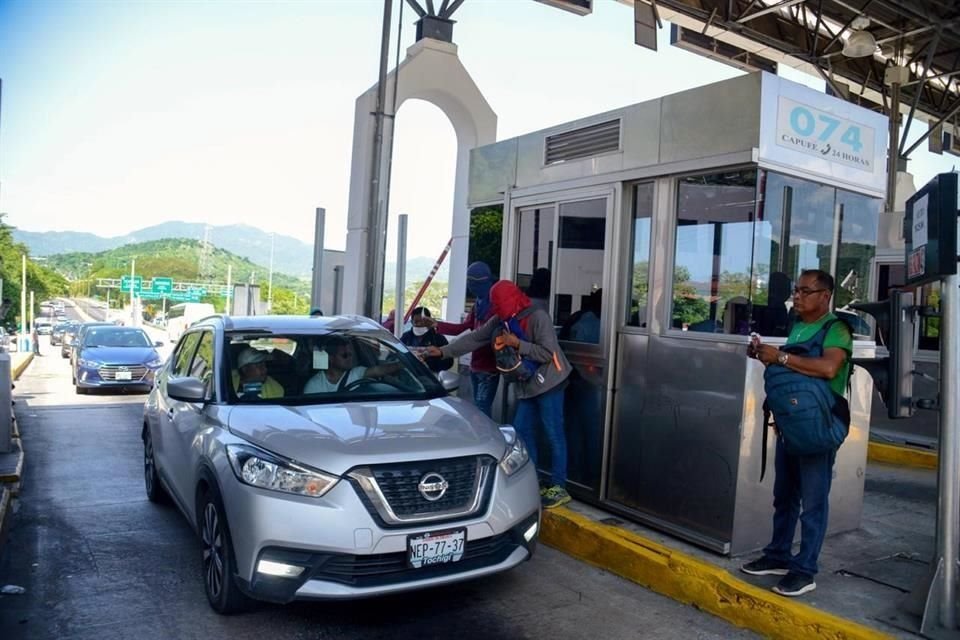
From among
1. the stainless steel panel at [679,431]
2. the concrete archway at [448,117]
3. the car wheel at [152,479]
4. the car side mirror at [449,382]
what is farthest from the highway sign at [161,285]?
the stainless steel panel at [679,431]

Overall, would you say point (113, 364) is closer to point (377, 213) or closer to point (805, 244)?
point (377, 213)

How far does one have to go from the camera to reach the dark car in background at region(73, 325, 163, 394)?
15766 millimetres

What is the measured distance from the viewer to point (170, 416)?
5535mm

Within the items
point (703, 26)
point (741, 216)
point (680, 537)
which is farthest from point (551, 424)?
point (703, 26)

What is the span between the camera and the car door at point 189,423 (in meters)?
4.73

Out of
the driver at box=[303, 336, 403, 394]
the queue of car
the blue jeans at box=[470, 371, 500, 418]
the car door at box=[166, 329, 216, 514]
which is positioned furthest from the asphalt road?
the blue jeans at box=[470, 371, 500, 418]

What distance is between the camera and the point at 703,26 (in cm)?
1354

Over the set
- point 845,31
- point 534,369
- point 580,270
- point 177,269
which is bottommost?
point 534,369

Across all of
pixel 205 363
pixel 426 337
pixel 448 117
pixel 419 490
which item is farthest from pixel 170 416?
pixel 448 117

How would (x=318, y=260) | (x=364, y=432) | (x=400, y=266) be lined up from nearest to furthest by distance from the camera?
(x=364, y=432), (x=400, y=266), (x=318, y=260)

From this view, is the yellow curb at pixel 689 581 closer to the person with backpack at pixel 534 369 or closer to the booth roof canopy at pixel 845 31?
the person with backpack at pixel 534 369

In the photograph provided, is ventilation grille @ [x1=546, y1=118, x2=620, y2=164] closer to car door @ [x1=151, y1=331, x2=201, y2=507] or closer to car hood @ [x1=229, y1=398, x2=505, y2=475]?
car hood @ [x1=229, y1=398, x2=505, y2=475]

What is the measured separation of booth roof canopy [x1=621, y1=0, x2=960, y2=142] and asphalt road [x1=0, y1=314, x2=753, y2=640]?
10128 mm

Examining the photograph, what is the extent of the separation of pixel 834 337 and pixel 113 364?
14944 millimetres
